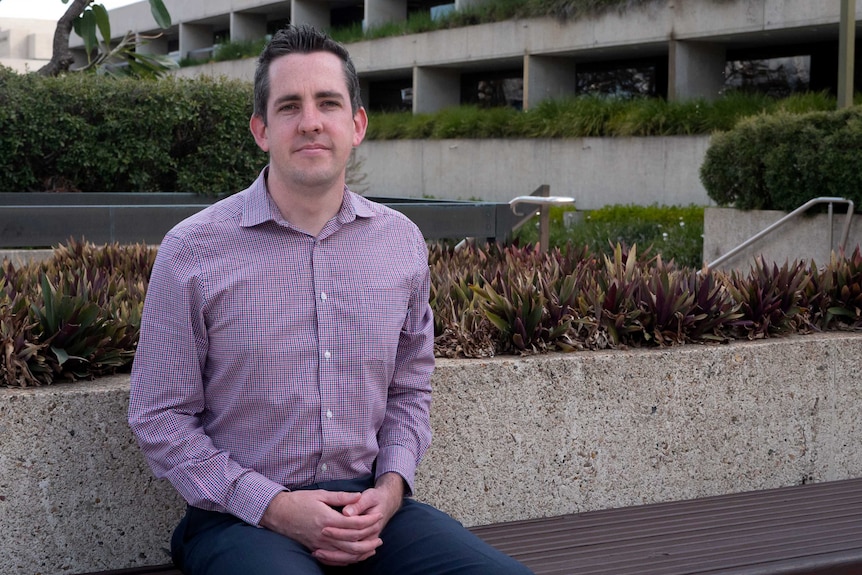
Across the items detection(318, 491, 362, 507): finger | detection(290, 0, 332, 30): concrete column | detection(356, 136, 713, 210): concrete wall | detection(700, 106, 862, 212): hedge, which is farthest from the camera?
detection(290, 0, 332, 30): concrete column

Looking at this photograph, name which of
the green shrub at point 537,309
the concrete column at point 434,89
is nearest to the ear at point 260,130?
the green shrub at point 537,309

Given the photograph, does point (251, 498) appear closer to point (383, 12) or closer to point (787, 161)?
point (787, 161)

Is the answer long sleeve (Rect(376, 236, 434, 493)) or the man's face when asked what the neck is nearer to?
the man's face

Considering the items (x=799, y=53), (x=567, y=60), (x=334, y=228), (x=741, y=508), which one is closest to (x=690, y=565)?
(x=741, y=508)

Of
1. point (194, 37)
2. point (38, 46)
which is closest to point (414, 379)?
point (194, 37)

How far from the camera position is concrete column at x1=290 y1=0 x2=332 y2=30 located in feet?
118

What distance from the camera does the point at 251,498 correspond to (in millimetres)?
2885

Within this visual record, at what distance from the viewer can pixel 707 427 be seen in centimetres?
432

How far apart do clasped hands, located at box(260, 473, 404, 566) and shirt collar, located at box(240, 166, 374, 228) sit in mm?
755

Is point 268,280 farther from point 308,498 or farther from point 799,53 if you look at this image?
point 799,53

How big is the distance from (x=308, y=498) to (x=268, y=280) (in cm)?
61

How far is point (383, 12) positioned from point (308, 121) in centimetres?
3156

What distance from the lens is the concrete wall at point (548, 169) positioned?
21656mm

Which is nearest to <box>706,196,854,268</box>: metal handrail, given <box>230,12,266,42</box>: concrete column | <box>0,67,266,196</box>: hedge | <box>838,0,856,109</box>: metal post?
<box>838,0,856,109</box>: metal post
